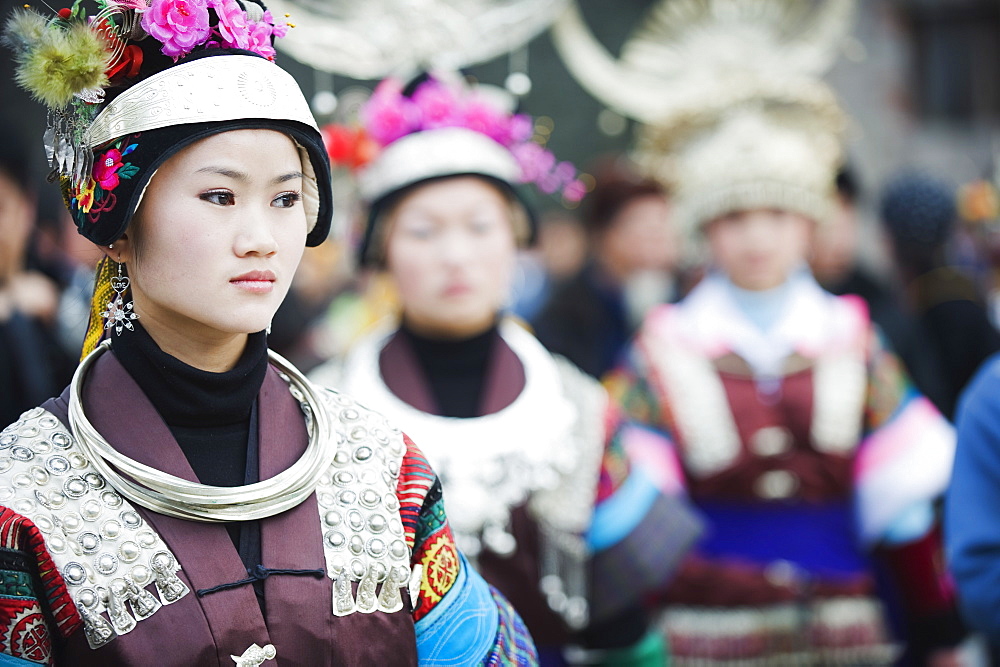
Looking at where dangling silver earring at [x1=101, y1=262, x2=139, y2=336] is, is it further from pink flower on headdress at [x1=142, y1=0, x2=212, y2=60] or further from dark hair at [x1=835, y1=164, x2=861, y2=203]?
dark hair at [x1=835, y1=164, x2=861, y2=203]

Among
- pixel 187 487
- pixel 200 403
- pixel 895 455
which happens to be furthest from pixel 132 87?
pixel 895 455

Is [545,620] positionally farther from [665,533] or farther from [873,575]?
[873,575]

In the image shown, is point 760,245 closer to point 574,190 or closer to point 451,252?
point 574,190

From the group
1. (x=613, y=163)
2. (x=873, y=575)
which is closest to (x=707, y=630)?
(x=873, y=575)

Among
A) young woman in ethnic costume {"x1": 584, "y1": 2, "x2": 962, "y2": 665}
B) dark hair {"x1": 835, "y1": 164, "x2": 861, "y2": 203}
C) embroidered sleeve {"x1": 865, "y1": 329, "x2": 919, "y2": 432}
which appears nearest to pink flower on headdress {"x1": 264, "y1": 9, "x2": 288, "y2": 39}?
young woman in ethnic costume {"x1": 584, "y1": 2, "x2": 962, "y2": 665}

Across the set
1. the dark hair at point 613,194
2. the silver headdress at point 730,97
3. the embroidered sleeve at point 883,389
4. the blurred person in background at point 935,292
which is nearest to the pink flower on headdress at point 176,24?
the silver headdress at point 730,97

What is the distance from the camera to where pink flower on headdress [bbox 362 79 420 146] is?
3.15 metres

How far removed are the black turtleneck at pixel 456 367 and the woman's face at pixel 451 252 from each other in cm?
4

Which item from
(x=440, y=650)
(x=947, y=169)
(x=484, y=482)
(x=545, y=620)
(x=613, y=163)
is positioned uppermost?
(x=440, y=650)

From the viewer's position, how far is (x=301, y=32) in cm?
304

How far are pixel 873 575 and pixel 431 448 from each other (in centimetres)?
174

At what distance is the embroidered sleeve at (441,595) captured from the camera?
1740mm

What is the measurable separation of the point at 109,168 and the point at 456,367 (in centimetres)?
159

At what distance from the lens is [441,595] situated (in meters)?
1.76
